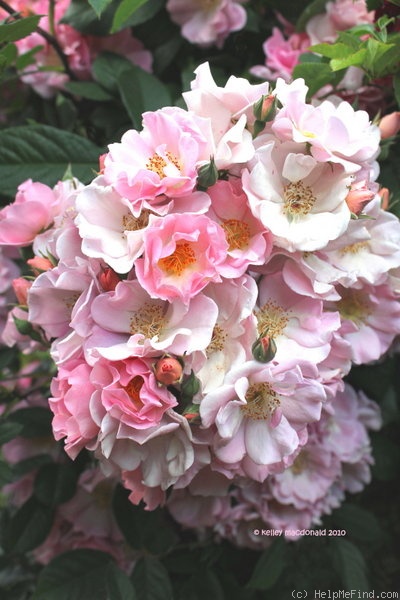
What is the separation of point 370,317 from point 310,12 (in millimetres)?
499

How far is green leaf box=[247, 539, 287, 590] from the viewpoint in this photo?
1.01 m

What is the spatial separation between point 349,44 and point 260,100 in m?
0.21

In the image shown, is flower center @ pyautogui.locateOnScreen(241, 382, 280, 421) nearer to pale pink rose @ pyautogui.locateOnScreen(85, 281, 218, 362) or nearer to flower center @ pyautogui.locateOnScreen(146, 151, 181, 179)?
pale pink rose @ pyautogui.locateOnScreen(85, 281, 218, 362)

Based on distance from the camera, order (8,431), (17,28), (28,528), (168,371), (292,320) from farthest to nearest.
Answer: (28,528) < (8,431) < (17,28) < (292,320) < (168,371)

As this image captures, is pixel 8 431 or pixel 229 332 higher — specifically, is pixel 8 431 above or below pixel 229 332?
below

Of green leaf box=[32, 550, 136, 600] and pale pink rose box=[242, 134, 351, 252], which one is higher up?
pale pink rose box=[242, 134, 351, 252]

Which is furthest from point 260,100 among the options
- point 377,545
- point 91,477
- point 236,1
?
point 377,545

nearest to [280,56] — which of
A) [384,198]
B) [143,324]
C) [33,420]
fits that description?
[384,198]

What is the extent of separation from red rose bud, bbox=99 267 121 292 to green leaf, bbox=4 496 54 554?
55 centimetres

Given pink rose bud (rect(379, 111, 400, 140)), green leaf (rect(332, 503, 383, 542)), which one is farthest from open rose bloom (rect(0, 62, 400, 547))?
green leaf (rect(332, 503, 383, 542))

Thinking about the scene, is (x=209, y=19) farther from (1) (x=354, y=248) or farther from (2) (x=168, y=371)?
(2) (x=168, y=371)

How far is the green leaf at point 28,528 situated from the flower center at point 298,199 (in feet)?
2.12

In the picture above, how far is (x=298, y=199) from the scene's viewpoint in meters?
0.68

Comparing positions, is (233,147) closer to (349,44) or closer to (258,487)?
(349,44)
